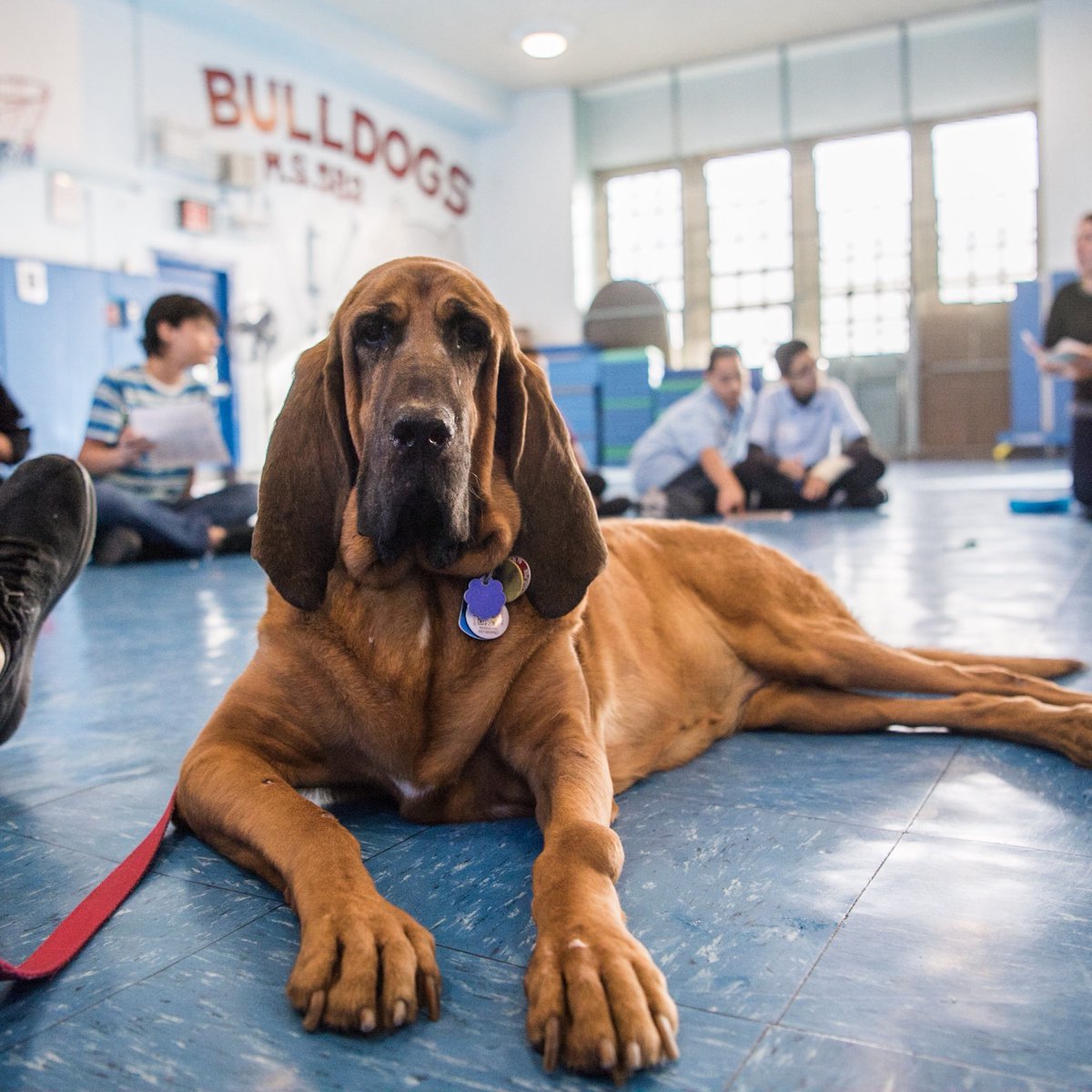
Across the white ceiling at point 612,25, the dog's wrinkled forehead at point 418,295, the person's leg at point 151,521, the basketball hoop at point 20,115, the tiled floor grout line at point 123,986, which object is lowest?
the tiled floor grout line at point 123,986

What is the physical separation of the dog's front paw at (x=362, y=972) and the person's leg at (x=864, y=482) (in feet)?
26.8

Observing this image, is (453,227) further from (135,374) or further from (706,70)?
(135,374)

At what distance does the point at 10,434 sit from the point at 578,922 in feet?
14.0

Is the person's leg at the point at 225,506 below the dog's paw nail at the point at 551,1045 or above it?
above

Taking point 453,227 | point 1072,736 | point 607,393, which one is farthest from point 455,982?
point 453,227

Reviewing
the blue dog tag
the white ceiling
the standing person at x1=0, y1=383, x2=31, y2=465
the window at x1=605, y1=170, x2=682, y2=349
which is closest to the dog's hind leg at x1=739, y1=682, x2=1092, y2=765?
the blue dog tag

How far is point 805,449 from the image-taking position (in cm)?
934

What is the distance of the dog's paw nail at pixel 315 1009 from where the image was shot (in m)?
1.22

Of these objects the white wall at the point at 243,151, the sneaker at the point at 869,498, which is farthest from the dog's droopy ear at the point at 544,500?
the white wall at the point at 243,151

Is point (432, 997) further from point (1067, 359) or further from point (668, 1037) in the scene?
point (1067, 359)

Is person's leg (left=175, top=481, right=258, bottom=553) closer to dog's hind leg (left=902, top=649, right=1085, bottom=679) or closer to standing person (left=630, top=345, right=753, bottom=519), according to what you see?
standing person (left=630, top=345, right=753, bottom=519)

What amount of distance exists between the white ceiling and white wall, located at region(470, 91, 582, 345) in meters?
0.91

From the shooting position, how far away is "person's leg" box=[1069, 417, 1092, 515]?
23.2ft

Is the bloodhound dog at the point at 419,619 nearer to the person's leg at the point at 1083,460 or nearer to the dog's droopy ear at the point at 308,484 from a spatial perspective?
the dog's droopy ear at the point at 308,484
